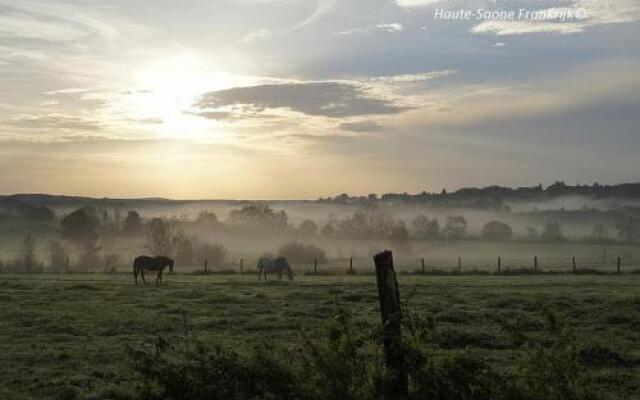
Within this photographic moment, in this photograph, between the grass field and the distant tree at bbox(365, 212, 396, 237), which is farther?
the distant tree at bbox(365, 212, 396, 237)

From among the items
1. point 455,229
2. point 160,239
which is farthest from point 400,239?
point 160,239

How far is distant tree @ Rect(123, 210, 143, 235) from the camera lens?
150000mm

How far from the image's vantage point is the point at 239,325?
20.3 m

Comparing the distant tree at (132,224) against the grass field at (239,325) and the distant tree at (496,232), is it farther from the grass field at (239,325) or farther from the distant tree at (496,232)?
the grass field at (239,325)

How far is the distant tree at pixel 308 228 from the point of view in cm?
15590

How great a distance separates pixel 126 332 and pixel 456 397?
1338cm

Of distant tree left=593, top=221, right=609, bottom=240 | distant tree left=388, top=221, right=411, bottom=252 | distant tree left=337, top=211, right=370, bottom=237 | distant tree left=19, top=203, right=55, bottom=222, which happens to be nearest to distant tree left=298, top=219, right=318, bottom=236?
distant tree left=337, top=211, right=370, bottom=237

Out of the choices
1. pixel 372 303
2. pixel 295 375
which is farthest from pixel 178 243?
pixel 295 375

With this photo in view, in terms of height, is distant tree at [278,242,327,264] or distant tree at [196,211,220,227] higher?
distant tree at [196,211,220,227]

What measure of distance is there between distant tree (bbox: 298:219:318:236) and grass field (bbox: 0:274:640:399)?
406ft

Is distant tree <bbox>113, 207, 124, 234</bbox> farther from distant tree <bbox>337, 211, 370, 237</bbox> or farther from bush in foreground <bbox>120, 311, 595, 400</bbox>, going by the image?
bush in foreground <bbox>120, 311, 595, 400</bbox>

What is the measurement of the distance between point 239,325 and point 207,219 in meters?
149

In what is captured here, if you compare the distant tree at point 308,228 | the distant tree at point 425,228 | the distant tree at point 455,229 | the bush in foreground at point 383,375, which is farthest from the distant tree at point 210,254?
the bush in foreground at point 383,375

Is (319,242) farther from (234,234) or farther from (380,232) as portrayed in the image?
(234,234)
